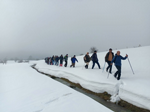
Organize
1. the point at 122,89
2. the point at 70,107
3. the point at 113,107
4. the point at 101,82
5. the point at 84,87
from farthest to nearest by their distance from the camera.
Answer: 1. the point at 84,87
2. the point at 101,82
3. the point at 122,89
4. the point at 113,107
5. the point at 70,107

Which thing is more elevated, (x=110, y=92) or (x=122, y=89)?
(x=122, y=89)

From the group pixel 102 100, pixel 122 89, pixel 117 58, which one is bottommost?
pixel 102 100

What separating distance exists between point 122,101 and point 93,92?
1.99m

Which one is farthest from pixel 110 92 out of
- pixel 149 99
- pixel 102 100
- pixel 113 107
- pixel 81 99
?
pixel 81 99

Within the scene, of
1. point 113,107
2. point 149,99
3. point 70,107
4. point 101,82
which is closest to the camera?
point 70,107

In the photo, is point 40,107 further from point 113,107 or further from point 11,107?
point 113,107

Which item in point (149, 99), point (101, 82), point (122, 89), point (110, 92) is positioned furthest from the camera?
point (101, 82)

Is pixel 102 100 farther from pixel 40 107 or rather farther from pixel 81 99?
pixel 40 107

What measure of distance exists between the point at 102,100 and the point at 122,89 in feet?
3.87

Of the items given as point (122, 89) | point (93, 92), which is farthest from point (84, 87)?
point (122, 89)

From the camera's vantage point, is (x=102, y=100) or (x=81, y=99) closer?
(x=81, y=99)

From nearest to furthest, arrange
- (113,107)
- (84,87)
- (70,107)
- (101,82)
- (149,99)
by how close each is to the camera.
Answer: (70,107), (149,99), (113,107), (101,82), (84,87)

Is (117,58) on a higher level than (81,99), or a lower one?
higher

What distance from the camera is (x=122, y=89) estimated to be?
5.06m
